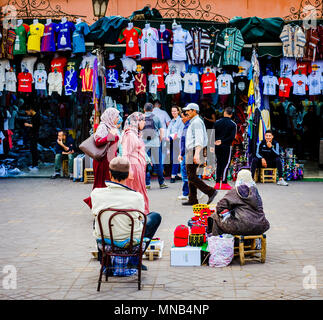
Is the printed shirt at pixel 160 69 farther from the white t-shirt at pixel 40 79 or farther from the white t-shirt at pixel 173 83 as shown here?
the white t-shirt at pixel 40 79

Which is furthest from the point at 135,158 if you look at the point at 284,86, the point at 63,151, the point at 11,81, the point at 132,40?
the point at 11,81

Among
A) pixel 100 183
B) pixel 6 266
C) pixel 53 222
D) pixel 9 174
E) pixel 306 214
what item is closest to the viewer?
pixel 6 266

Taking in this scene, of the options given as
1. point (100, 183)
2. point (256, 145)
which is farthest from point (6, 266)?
point (256, 145)

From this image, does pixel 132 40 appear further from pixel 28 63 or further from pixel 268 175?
pixel 268 175

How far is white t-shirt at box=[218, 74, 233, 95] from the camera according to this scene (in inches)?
546

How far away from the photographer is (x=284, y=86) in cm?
1384

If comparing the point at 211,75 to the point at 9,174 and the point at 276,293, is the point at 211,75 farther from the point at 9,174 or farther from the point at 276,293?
the point at 276,293

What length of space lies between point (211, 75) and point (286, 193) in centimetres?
380

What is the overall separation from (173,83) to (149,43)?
3.92 ft

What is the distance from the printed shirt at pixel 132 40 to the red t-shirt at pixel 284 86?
3.73 meters

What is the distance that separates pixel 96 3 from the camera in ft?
46.3

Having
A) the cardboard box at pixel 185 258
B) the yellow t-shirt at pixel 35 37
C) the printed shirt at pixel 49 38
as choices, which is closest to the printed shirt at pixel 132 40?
the printed shirt at pixel 49 38

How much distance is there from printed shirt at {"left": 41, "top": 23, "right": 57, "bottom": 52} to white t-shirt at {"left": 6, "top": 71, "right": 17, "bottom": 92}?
1259mm

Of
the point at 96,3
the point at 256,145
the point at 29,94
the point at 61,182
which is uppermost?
the point at 96,3
